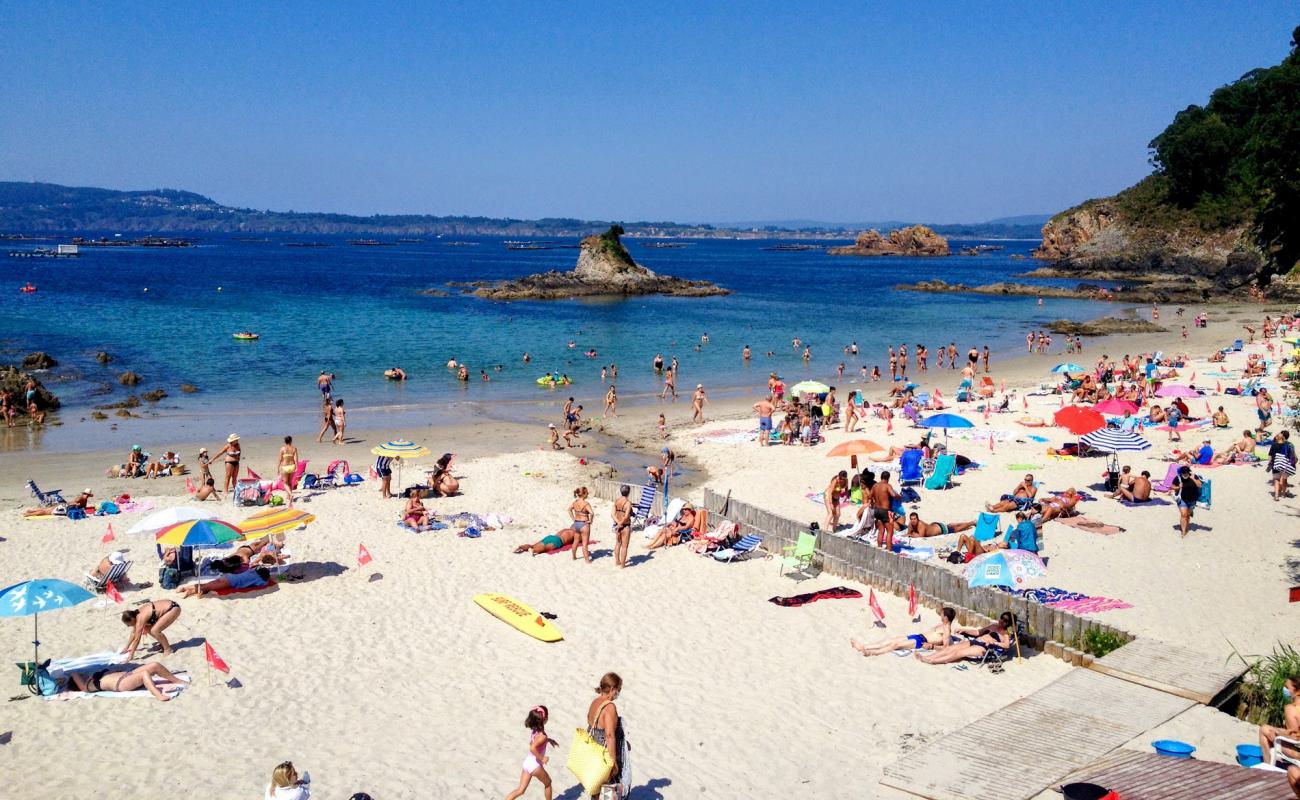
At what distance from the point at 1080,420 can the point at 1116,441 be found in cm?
88

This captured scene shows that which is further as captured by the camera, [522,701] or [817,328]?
[817,328]

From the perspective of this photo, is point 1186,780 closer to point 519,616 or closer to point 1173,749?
point 1173,749

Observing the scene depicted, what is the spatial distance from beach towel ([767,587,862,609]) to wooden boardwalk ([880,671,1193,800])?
312 cm

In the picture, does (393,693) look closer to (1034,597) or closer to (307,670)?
(307,670)

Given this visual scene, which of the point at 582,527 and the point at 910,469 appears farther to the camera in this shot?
the point at 910,469

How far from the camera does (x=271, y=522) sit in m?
13.0

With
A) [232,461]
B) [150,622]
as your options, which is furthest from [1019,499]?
[232,461]

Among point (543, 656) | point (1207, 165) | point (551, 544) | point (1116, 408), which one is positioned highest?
point (1207, 165)

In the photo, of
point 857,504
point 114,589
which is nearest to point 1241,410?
point 857,504

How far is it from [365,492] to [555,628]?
787 centimetres

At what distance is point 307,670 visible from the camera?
397 inches

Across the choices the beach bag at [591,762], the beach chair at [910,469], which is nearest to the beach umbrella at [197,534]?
the beach bag at [591,762]

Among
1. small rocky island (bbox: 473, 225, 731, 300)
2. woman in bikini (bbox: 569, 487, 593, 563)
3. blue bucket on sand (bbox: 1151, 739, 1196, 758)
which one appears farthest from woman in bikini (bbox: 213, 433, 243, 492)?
small rocky island (bbox: 473, 225, 731, 300)

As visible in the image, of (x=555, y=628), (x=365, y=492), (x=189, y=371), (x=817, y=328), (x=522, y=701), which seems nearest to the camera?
(x=522, y=701)
